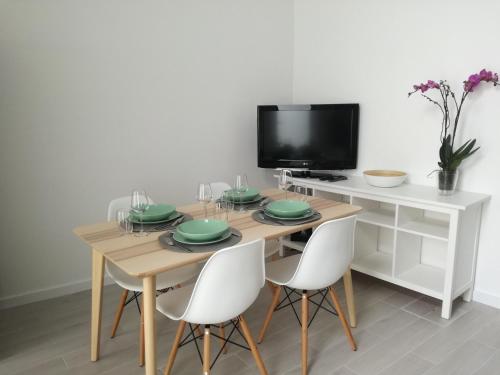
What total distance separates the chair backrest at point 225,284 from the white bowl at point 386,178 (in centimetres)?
151

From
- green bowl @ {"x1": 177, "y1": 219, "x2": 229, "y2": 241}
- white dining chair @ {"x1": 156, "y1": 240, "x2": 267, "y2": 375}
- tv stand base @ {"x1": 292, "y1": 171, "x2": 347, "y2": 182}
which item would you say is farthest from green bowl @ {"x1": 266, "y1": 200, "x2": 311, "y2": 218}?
tv stand base @ {"x1": 292, "y1": 171, "x2": 347, "y2": 182}

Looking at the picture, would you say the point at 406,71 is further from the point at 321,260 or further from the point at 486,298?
the point at 321,260

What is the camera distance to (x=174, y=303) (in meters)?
1.91

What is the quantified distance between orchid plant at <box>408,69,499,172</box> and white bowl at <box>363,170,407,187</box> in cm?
29

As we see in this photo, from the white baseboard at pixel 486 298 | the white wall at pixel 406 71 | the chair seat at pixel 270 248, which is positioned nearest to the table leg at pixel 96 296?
the chair seat at pixel 270 248

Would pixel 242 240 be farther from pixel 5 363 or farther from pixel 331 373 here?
pixel 5 363

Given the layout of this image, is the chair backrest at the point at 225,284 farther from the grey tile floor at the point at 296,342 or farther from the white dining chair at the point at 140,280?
the grey tile floor at the point at 296,342

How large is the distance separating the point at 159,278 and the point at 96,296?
314mm

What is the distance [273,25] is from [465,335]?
2.83 meters

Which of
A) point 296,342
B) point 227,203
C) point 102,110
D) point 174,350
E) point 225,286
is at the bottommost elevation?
point 296,342

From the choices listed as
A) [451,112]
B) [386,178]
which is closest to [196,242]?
[386,178]

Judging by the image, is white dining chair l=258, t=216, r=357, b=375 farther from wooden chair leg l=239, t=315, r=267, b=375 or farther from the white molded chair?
the white molded chair

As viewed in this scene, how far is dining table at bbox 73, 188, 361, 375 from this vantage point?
1.63 m

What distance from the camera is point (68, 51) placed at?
270 cm
